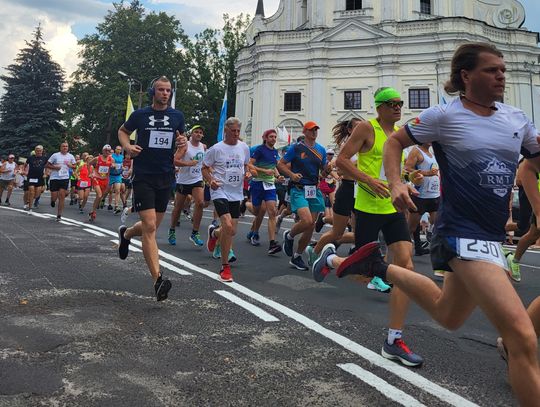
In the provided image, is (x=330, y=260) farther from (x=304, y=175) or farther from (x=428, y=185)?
(x=428, y=185)

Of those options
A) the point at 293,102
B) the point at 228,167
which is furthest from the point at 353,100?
the point at 228,167

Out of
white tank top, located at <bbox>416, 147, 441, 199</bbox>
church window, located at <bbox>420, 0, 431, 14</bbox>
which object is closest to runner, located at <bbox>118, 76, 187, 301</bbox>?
white tank top, located at <bbox>416, 147, 441, 199</bbox>

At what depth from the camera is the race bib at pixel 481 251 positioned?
2.39 meters

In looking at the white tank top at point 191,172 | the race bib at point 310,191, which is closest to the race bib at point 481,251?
the race bib at point 310,191

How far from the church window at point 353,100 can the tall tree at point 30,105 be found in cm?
2945

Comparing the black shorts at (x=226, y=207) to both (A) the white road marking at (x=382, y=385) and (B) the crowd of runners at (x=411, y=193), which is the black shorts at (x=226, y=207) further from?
(A) the white road marking at (x=382, y=385)

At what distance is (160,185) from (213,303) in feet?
4.61

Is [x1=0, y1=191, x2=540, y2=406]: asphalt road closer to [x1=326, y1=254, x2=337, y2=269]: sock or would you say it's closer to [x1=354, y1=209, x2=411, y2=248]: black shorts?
[x1=326, y1=254, x2=337, y2=269]: sock

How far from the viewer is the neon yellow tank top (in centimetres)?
421

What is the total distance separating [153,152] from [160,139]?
163 mm

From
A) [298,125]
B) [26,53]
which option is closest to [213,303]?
[298,125]

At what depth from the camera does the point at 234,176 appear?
6.58m

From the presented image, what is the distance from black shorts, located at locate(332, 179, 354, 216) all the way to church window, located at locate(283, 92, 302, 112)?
3487cm

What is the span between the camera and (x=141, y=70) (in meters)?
51.1
